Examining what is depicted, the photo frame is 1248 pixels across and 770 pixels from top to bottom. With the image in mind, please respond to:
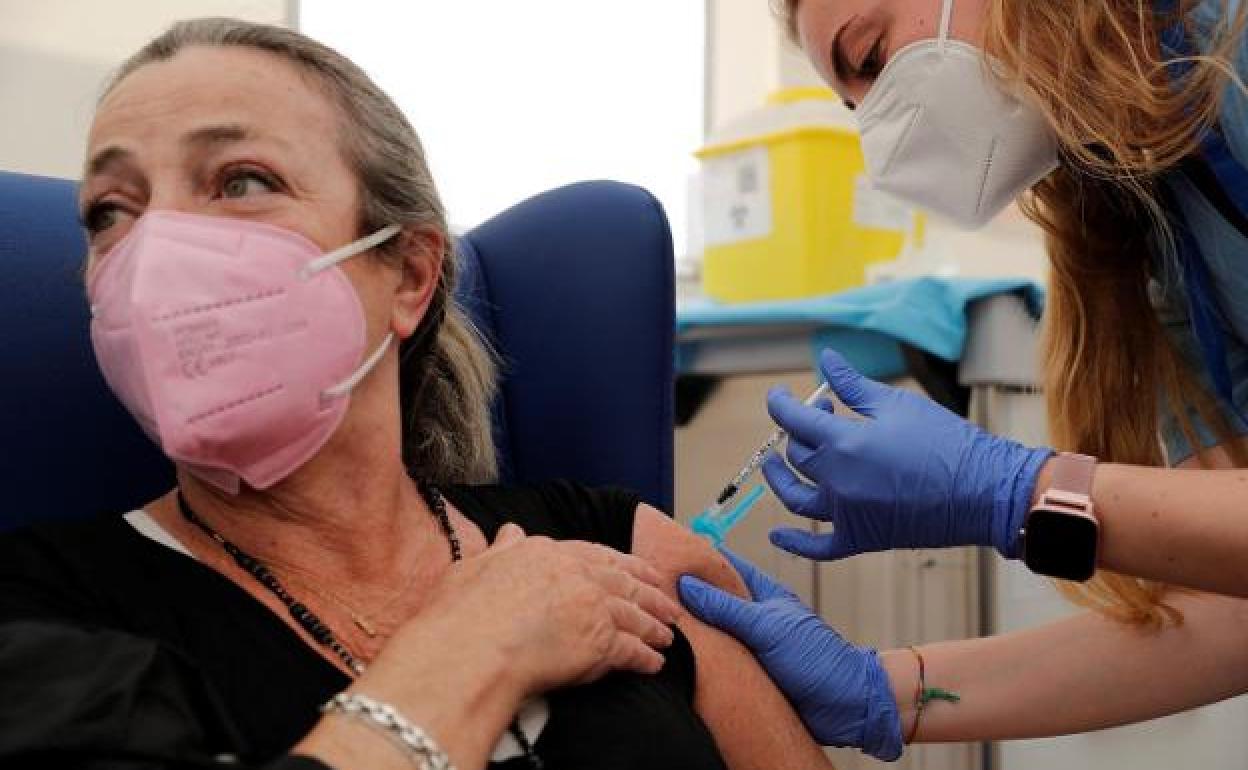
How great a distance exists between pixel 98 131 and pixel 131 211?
0.29 feet

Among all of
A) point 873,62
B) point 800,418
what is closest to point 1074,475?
point 800,418

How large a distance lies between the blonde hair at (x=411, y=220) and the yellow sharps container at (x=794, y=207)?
164 cm

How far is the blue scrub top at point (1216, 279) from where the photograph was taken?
1.30 m

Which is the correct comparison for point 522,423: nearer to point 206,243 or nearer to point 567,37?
point 206,243

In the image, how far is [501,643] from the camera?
1003mm

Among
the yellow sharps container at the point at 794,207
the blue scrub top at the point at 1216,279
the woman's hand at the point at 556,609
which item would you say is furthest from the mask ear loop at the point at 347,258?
the yellow sharps container at the point at 794,207

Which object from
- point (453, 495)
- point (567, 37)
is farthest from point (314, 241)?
point (567, 37)

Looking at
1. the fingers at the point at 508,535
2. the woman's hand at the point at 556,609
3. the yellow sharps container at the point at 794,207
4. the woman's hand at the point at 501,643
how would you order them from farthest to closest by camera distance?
the yellow sharps container at the point at 794,207
the fingers at the point at 508,535
the woman's hand at the point at 556,609
the woman's hand at the point at 501,643

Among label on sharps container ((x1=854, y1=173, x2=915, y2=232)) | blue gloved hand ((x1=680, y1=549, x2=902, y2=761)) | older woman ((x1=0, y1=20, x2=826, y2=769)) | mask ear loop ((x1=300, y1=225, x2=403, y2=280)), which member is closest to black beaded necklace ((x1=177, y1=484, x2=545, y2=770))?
older woman ((x1=0, y1=20, x2=826, y2=769))

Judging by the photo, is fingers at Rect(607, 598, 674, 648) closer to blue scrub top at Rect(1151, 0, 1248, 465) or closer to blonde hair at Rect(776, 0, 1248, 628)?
blonde hair at Rect(776, 0, 1248, 628)

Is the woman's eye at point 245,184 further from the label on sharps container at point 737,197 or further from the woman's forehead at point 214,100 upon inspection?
the label on sharps container at point 737,197

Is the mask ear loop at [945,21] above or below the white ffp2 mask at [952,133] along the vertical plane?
above

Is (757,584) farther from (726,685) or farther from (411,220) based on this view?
(411,220)

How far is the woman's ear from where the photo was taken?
1.33 meters
